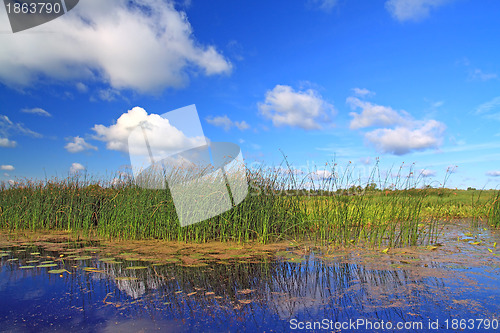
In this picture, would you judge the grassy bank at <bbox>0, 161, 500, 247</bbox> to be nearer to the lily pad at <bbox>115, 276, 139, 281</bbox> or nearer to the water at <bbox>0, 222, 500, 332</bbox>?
the water at <bbox>0, 222, 500, 332</bbox>

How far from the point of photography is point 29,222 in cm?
902

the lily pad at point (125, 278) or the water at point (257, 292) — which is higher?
the lily pad at point (125, 278)

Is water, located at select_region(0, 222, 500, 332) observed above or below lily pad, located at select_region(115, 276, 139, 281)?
below

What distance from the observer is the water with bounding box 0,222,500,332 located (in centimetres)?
249

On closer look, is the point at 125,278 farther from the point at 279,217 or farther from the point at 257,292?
the point at 279,217

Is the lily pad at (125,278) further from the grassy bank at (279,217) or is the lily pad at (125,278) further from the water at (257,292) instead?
the grassy bank at (279,217)

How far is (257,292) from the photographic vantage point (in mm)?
3123

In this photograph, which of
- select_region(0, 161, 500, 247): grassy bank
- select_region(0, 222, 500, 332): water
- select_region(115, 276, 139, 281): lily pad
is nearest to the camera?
select_region(0, 222, 500, 332): water

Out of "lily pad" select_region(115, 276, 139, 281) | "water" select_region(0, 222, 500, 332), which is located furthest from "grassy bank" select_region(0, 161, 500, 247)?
"lily pad" select_region(115, 276, 139, 281)

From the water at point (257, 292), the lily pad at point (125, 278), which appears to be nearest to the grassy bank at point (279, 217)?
the water at point (257, 292)

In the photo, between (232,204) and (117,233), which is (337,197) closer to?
(232,204)

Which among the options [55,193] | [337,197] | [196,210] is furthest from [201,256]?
[55,193]

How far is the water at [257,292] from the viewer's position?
2.49m

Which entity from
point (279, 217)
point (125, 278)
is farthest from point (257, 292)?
point (279, 217)
